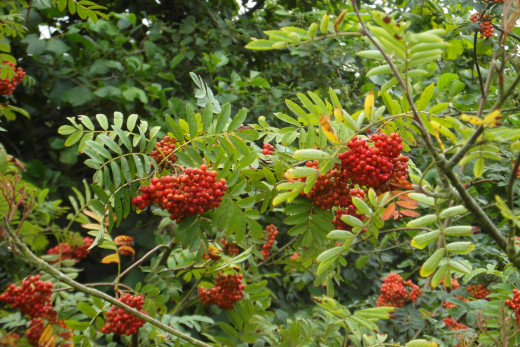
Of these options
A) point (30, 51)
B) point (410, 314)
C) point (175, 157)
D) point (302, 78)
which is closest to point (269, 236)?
point (410, 314)

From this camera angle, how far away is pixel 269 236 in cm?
254

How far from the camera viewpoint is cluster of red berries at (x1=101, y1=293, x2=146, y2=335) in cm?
167

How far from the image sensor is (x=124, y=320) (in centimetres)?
167

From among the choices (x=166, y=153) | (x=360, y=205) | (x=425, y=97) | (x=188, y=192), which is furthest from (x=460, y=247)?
(x=166, y=153)

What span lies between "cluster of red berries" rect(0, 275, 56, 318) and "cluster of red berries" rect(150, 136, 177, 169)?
0.96m

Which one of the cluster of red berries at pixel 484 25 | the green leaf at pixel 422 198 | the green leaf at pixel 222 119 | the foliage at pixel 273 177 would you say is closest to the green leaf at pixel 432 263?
the foliage at pixel 273 177

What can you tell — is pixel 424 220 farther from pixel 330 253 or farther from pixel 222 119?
pixel 222 119

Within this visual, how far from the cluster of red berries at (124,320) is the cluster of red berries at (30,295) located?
1.45ft

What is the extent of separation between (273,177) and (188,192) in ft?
0.88

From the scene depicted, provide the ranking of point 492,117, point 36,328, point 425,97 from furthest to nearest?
1. point 36,328
2. point 425,97
3. point 492,117

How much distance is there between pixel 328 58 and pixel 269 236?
1.40m

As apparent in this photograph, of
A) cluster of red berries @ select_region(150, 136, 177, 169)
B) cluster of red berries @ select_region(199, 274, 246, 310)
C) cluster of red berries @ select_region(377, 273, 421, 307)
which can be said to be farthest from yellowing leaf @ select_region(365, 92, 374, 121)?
cluster of red berries @ select_region(377, 273, 421, 307)

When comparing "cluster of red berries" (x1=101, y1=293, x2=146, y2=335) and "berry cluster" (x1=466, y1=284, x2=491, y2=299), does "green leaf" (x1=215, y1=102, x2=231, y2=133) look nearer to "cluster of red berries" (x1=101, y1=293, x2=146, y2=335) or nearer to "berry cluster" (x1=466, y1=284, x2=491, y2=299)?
"cluster of red berries" (x1=101, y1=293, x2=146, y2=335)

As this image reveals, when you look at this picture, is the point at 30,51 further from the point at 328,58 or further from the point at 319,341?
the point at 319,341
